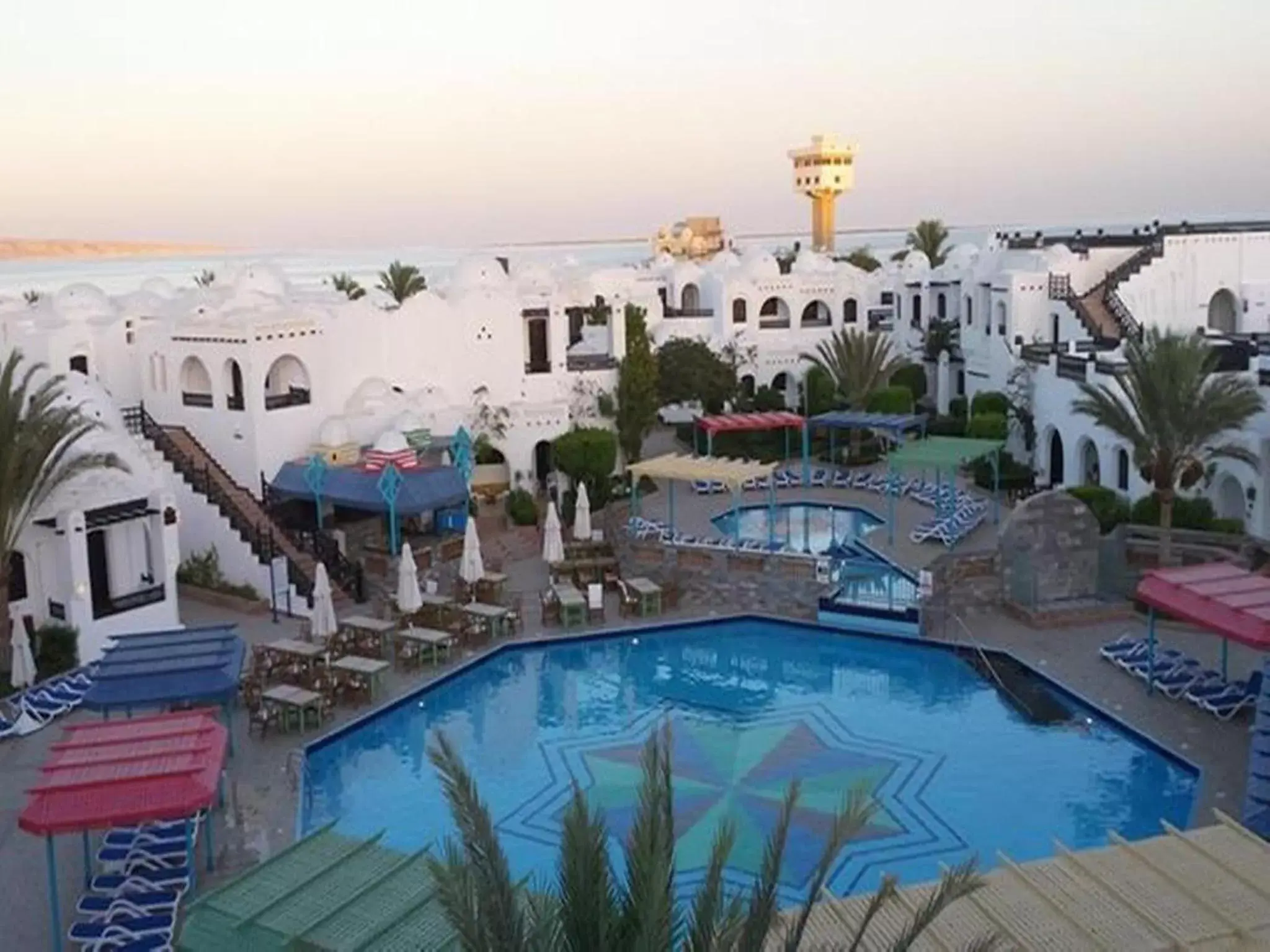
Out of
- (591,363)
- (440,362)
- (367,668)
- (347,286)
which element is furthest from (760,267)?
(367,668)

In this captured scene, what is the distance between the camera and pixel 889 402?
37156 mm

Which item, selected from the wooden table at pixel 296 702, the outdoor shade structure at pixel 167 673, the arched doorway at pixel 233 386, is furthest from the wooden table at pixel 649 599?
the arched doorway at pixel 233 386

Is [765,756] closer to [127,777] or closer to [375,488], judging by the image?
[127,777]

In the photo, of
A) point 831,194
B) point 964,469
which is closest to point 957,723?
point 964,469

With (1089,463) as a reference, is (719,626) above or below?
below

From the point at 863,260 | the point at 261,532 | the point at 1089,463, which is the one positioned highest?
the point at 863,260

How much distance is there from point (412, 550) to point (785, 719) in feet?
33.1

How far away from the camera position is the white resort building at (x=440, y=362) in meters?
23.1

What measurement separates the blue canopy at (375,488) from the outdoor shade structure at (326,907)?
49.2 ft

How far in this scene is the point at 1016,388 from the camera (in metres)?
34.9

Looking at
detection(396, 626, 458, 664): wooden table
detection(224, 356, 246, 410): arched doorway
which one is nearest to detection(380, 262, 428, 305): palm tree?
detection(224, 356, 246, 410): arched doorway

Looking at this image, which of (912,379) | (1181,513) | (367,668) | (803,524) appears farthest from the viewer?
(912,379)

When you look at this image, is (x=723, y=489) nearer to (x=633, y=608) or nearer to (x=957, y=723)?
(x=633, y=608)

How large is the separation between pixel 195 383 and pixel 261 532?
610 cm
